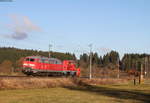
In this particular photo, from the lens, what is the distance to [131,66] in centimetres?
17775

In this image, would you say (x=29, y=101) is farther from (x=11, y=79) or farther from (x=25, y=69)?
(x=25, y=69)

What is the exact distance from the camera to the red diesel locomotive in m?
51.2

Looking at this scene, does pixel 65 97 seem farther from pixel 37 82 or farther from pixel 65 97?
pixel 37 82

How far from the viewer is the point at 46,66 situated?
54781 mm

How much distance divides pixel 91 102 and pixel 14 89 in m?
15.1

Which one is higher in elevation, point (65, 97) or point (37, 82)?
point (37, 82)

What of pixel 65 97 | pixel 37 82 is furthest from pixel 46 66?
pixel 65 97

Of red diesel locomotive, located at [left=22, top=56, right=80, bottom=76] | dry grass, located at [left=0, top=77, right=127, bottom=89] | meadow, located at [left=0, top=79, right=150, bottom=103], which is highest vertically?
red diesel locomotive, located at [left=22, top=56, right=80, bottom=76]

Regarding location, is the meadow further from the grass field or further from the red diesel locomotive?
the red diesel locomotive

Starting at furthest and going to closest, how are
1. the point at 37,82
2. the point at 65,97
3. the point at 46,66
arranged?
the point at 46,66
the point at 37,82
the point at 65,97

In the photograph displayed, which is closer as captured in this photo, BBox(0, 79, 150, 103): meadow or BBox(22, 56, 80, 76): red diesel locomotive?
BBox(0, 79, 150, 103): meadow

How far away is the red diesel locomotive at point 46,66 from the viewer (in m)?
51.2

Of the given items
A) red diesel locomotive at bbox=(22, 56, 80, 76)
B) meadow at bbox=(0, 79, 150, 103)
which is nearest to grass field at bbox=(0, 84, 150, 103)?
meadow at bbox=(0, 79, 150, 103)

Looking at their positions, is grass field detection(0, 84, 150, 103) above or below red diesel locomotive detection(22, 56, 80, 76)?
below
